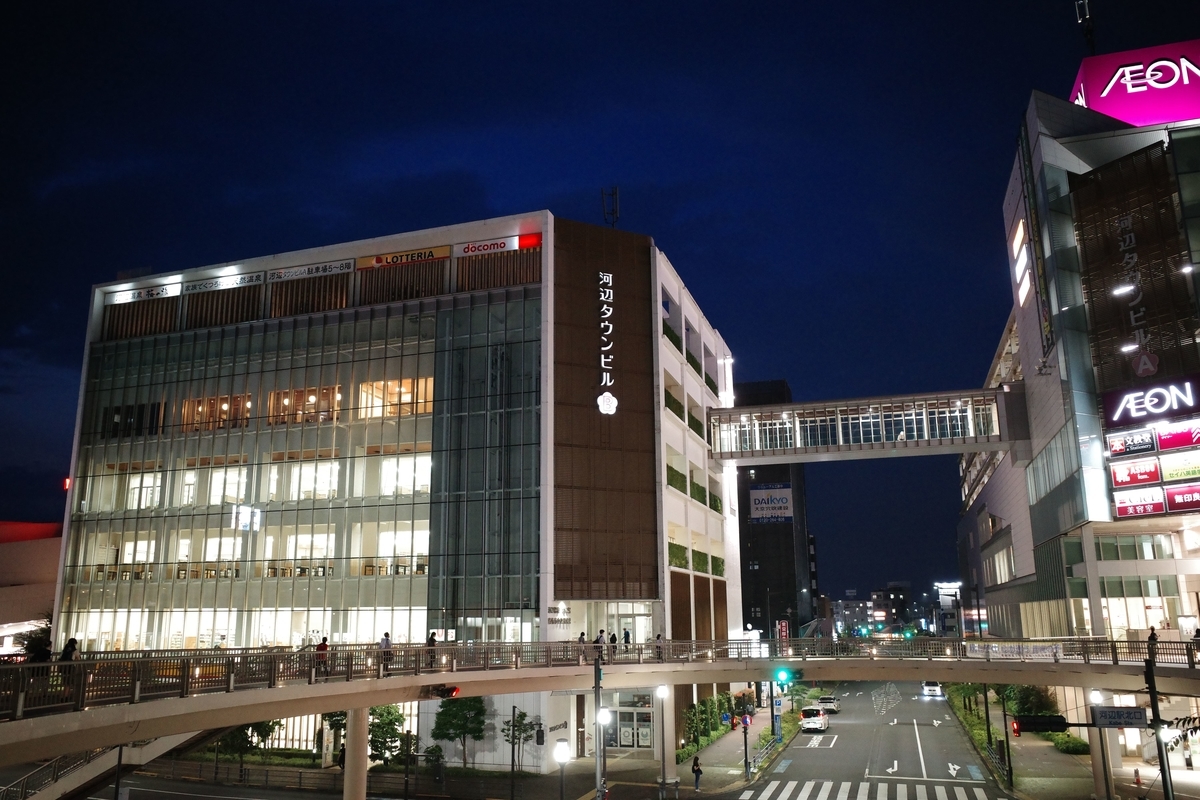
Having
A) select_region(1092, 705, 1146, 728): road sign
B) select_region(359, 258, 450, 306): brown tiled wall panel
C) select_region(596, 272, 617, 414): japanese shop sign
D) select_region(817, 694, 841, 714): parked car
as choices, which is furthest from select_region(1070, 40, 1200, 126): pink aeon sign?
select_region(817, 694, 841, 714): parked car

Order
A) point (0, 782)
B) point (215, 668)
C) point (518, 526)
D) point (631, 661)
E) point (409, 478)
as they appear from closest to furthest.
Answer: point (215, 668)
point (631, 661)
point (0, 782)
point (518, 526)
point (409, 478)

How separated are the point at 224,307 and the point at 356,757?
39877 mm

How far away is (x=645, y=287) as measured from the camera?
2173 inches

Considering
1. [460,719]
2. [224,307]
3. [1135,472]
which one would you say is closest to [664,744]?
[460,719]

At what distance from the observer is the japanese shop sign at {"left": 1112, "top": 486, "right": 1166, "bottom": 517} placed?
42781mm

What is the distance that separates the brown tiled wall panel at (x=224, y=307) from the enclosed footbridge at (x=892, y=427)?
114 ft

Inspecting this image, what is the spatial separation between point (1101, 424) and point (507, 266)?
110 ft

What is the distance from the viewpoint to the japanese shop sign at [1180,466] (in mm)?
42297

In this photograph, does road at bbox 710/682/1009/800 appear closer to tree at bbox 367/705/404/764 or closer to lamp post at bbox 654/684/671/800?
lamp post at bbox 654/684/671/800

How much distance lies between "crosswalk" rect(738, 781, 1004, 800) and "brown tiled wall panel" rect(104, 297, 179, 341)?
161 feet

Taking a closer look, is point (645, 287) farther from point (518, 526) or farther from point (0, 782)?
point (0, 782)

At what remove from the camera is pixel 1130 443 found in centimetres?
4431

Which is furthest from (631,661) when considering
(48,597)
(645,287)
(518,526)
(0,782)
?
(48,597)

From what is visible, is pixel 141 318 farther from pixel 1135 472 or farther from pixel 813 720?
pixel 1135 472
